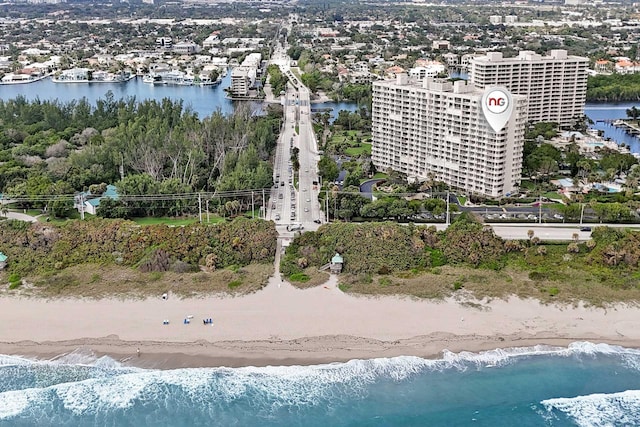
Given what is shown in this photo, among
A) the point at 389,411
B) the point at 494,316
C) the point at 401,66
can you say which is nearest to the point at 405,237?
the point at 494,316

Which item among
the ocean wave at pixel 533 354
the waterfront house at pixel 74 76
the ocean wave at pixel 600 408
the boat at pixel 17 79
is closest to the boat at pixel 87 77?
the waterfront house at pixel 74 76

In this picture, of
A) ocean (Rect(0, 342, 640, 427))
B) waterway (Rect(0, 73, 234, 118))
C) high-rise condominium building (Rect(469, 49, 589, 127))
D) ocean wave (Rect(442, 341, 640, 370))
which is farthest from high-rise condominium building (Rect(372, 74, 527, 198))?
waterway (Rect(0, 73, 234, 118))

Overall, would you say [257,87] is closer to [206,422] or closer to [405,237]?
[405,237]

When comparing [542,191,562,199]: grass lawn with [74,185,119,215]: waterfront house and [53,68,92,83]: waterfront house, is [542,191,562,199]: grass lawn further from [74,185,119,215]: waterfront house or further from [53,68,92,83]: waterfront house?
[53,68,92,83]: waterfront house

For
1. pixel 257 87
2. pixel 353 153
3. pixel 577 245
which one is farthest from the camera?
pixel 257 87

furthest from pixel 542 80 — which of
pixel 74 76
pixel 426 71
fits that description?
pixel 74 76

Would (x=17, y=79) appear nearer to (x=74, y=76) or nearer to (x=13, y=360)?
(x=74, y=76)
